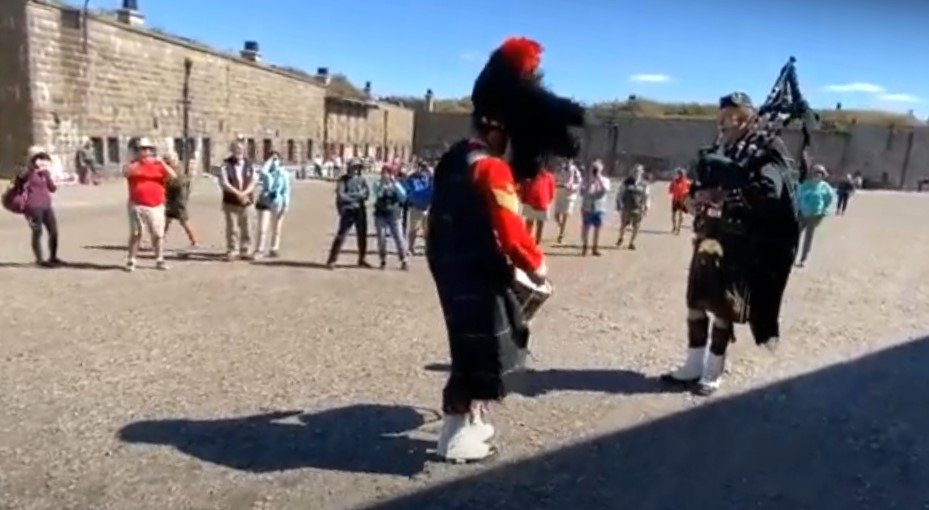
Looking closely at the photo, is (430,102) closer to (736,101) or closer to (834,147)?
(834,147)

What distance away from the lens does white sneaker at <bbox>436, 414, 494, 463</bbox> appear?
→ 382 centimetres

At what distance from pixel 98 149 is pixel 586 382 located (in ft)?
72.2

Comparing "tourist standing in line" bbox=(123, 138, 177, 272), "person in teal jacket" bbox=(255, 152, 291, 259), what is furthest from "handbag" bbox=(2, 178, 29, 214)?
"person in teal jacket" bbox=(255, 152, 291, 259)

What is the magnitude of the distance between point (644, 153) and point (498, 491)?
52827mm

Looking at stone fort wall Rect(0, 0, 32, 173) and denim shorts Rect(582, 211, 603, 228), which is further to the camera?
stone fort wall Rect(0, 0, 32, 173)

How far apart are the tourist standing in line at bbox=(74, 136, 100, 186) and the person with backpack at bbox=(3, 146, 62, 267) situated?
14422 mm

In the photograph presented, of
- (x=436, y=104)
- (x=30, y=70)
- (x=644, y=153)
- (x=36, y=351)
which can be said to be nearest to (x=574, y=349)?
(x=36, y=351)

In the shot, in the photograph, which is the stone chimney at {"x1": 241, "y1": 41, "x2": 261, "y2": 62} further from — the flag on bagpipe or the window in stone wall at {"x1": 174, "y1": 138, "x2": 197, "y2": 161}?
the flag on bagpipe

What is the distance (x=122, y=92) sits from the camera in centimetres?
2417

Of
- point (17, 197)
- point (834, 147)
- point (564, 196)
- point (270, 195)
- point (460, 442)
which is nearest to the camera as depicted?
point (460, 442)

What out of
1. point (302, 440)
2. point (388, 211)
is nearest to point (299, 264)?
point (388, 211)

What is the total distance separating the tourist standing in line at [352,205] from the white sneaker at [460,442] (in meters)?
6.10

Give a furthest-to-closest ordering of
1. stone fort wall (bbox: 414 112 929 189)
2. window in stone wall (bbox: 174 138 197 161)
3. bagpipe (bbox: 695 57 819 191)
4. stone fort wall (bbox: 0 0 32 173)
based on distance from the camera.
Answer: stone fort wall (bbox: 414 112 929 189)
window in stone wall (bbox: 174 138 197 161)
stone fort wall (bbox: 0 0 32 173)
bagpipe (bbox: 695 57 819 191)

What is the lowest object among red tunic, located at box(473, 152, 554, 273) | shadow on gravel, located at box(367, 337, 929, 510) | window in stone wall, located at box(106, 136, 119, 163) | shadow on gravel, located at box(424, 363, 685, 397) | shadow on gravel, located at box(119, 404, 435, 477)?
shadow on gravel, located at box(119, 404, 435, 477)
